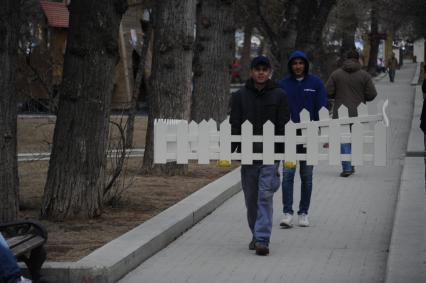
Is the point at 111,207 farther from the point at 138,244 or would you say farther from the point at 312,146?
the point at 312,146

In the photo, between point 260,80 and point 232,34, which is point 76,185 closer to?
point 260,80

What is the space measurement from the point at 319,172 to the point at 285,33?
10304mm

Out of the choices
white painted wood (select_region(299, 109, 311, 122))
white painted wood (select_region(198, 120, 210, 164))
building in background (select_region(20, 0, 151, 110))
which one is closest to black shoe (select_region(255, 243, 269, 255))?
white painted wood (select_region(198, 120, 210, 164))

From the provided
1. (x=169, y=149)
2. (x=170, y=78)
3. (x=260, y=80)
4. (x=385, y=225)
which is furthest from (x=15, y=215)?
(x=170, y=78)

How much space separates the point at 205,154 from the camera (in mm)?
9430

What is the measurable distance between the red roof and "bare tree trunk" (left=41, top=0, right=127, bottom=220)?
24.2 m

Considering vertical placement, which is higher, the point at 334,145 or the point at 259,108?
the point at 259,108

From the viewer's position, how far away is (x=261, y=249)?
949 cm

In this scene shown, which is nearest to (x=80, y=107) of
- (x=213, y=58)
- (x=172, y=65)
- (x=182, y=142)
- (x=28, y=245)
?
(x=182, y=142)

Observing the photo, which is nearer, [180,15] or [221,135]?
[221,135]

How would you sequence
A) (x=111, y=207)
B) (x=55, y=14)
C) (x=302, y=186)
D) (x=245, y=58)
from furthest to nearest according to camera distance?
(x=245, y=58)
(x=55, y=14)
(x=111, y=207)
(x=302, y=186)

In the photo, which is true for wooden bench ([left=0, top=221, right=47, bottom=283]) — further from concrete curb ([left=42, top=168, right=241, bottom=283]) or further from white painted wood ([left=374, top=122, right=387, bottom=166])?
white painted wood ([left=374, top=122, right=387, bottom=166])

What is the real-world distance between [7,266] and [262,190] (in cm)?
319

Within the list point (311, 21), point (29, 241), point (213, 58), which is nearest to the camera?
point (29, 241)
